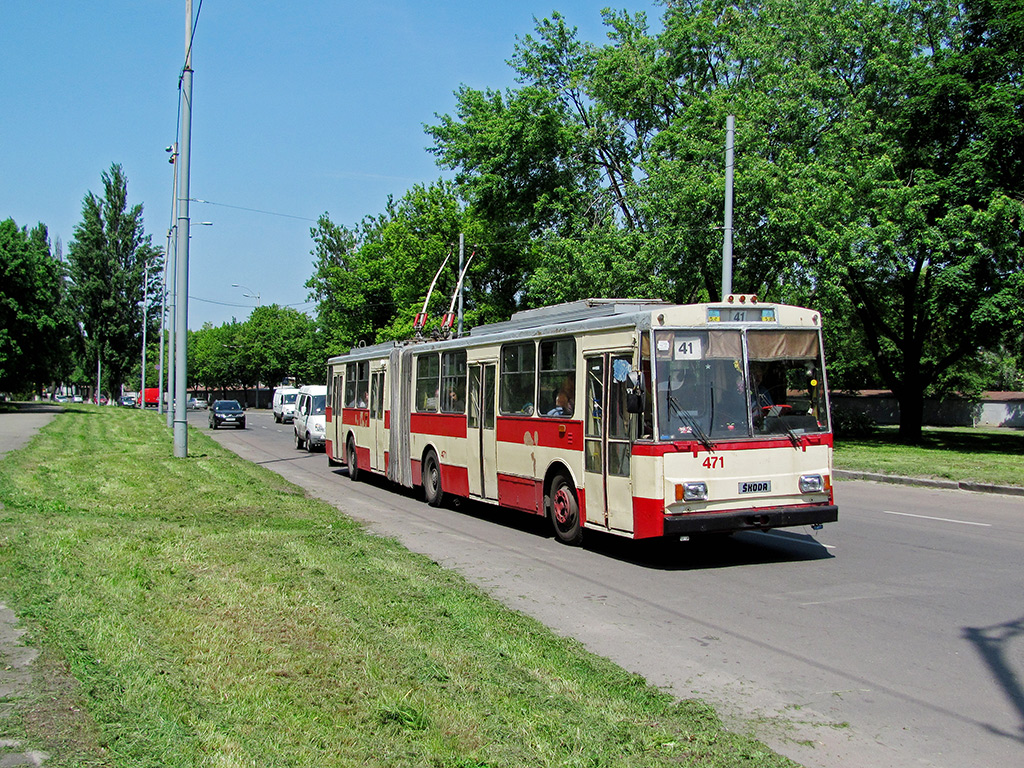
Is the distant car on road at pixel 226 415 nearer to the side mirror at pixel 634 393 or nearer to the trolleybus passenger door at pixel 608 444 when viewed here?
the trolleybus passenger door at pixel 608 444

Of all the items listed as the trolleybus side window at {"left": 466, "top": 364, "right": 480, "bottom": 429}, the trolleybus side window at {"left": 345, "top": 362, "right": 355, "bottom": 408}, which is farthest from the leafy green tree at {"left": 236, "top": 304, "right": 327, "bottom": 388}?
the trolleybus side window at {"left": 466, "top": 364, "right": 480, "bottom": 429}

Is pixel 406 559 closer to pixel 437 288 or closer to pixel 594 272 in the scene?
pixel 594 272

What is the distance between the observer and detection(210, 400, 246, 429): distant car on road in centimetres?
4800

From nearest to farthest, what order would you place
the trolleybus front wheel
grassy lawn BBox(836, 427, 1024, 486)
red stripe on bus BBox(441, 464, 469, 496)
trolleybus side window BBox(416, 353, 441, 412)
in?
the trolleybus front wheel → red stripe on bus BBox(441, 464, 469, 496) → trolleybus side window BBox(416, 353, 441, 412) → grassy lawn BBox(836, 427, 1024, 486)

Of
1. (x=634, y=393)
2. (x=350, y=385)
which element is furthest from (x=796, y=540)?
(x=350, y=385)

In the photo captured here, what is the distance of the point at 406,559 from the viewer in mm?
9766

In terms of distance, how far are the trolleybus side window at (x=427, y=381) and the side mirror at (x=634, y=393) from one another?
6.83 m

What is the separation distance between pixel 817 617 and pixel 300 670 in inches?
169

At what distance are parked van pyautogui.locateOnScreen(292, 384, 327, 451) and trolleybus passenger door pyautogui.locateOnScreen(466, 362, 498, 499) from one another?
1660 centimetres

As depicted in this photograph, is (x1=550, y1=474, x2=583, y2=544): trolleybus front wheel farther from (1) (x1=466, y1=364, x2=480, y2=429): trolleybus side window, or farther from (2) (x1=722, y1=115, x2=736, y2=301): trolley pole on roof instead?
(2) (x1=722, y1=115, x2=736, y2=301): trolley pole on roof

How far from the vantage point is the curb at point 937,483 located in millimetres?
17141

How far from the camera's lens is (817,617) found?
7559 millimetres

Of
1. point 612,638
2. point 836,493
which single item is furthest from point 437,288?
point 612,638

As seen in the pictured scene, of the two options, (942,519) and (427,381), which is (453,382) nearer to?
(427,381)
